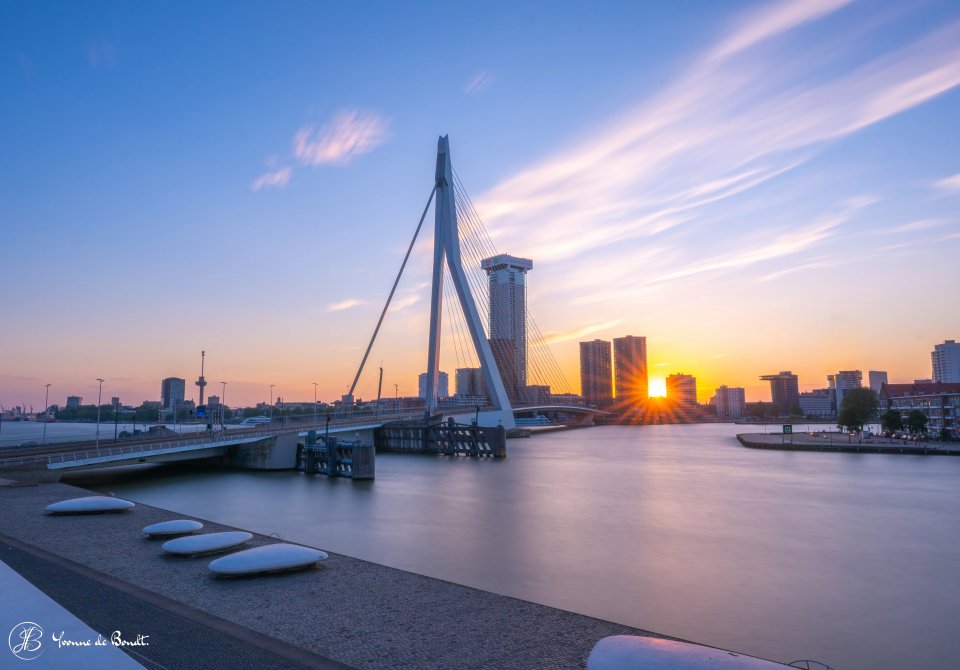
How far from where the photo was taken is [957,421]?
52969mm

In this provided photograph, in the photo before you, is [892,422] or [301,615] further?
[892,422]

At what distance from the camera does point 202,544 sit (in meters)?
9.84

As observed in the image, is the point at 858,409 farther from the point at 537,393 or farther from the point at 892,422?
the point at 537,393

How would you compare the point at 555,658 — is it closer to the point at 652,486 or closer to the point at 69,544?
the point at 69,544

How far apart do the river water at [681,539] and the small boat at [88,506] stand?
13.0 ft

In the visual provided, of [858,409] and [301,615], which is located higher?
[301,615]

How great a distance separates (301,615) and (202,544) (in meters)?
3.75

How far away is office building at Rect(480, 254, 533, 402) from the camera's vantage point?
13025 cm

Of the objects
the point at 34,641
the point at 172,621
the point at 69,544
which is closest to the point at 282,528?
the point at 69,544

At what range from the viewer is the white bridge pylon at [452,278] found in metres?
42.2

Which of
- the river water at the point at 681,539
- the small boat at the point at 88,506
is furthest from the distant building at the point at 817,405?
the small boat at the point at 88,506
